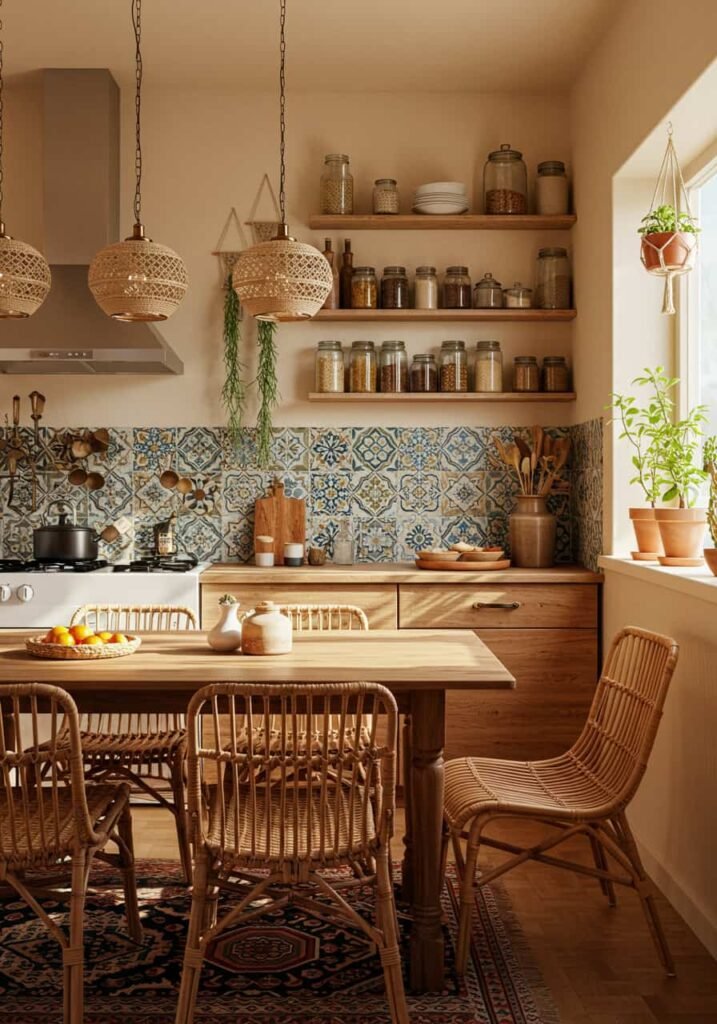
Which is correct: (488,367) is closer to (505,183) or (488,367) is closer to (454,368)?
(454,368)

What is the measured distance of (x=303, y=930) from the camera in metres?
2.90

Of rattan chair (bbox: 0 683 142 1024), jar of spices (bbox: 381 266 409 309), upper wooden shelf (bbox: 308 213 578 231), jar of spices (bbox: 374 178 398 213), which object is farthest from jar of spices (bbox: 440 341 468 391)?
rattan chair (bbox: 0 683 142 1024)

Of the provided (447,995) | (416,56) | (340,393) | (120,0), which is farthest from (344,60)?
(447,995)

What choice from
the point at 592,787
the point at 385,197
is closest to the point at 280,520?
the point at 385,197

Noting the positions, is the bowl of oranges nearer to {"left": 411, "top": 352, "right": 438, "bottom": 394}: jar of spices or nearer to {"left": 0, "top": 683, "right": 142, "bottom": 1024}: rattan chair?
{"left": 0, "top": 683, "right": 142, "bottom": 1024}: rattan chair

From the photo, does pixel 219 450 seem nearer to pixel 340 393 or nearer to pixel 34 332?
pixel 340 393

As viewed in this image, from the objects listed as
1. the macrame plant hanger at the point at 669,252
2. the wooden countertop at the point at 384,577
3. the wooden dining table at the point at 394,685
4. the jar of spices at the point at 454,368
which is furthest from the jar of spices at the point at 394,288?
the wooden dining table at the point at 394,685

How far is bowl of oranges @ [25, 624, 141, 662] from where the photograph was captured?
2695 millimetres

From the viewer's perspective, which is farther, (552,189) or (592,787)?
(552,189)

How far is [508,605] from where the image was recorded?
13.3 feet

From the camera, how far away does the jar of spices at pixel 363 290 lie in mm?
4496

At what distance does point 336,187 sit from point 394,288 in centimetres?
50

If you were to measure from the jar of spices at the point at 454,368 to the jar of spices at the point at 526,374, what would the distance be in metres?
0.23

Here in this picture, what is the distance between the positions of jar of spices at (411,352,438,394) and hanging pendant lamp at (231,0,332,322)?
183cm
